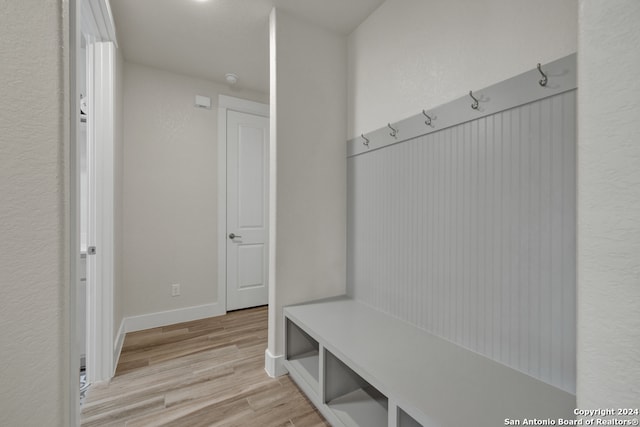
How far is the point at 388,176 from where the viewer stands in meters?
1.84

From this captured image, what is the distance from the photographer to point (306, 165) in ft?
6.67

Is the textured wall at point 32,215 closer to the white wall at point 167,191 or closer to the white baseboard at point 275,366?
the white baseboard at point 275,366

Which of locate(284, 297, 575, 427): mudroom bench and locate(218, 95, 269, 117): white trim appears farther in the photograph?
locate(218, 95, 269, 117): white trim

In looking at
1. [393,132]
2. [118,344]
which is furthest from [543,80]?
[118,344]

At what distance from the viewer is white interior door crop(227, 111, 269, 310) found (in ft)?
10.2

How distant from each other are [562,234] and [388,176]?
97 centimetres

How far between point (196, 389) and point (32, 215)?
1553mm

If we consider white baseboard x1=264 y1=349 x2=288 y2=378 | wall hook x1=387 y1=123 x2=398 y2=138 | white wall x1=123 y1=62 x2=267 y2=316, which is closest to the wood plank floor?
white baseboard x1=264 y1=349 x2=288 y2=378

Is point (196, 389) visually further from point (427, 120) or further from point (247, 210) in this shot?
point (427, 120)

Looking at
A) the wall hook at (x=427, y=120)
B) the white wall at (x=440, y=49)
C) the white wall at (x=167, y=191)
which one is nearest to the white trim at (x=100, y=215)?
the white wall at (x=167, y=191)

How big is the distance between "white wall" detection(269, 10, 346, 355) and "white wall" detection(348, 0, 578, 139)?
0.20 metres
